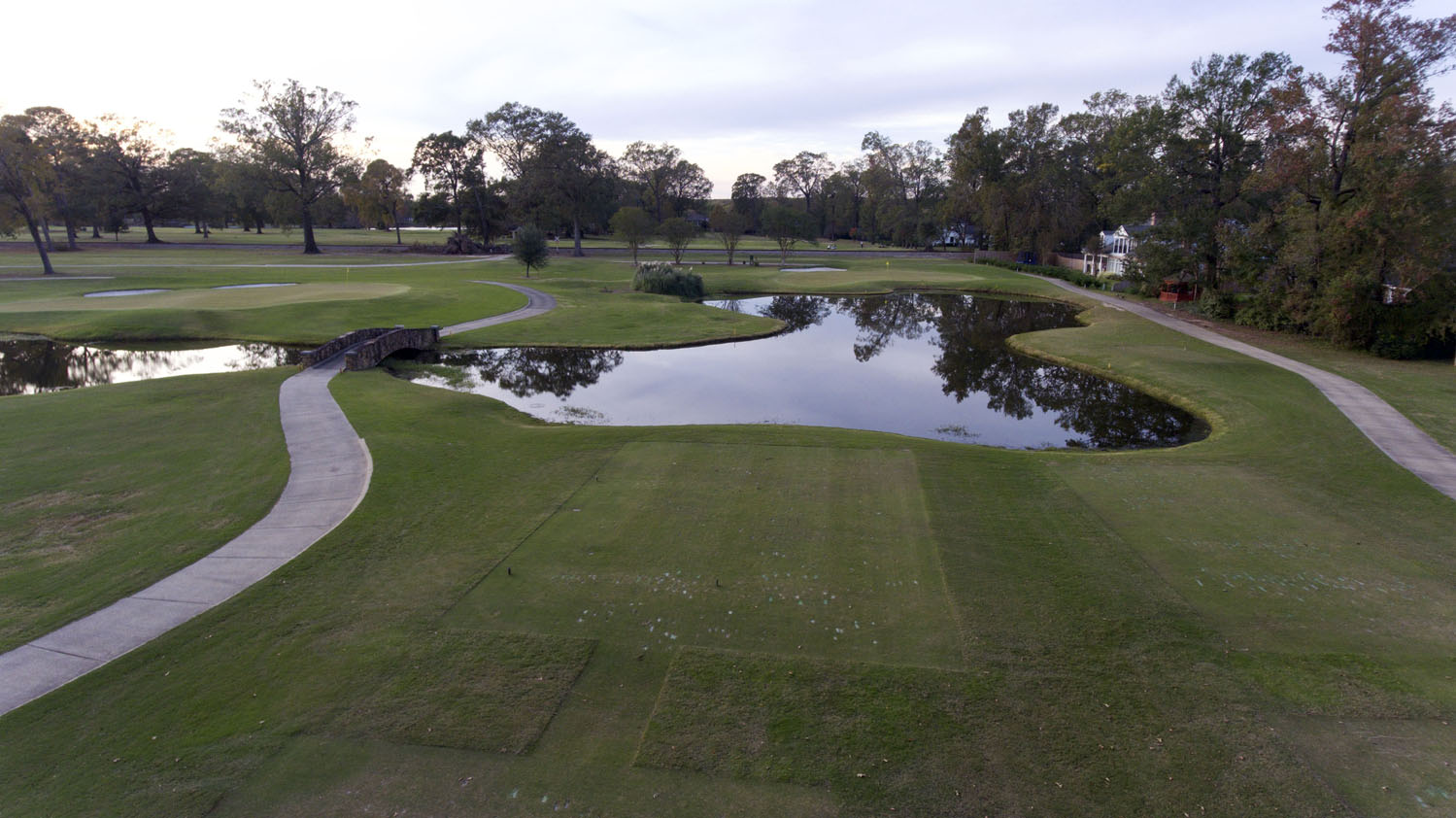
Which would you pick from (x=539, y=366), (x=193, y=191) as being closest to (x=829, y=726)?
(x=539, y=366)

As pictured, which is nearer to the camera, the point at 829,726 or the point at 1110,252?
the point at 829,726

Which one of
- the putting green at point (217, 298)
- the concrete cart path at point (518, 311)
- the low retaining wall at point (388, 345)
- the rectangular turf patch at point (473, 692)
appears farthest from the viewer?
the putting green at point (217, 298)

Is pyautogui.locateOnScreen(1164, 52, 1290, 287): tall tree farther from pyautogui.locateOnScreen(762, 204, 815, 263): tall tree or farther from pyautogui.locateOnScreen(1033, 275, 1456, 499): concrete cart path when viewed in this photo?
pyautogui.locateOnScreen(762, 204, 815, 263): tall tree

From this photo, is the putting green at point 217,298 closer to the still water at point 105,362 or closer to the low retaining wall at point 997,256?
the still water at point 105,362

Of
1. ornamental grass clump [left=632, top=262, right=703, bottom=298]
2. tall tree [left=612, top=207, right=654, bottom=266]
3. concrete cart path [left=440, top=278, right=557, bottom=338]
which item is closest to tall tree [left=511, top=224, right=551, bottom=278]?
concrete cart path [left=440, top=278, right=557, bottom=338]

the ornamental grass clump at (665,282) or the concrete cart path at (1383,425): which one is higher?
the ornamental grass clump at (665,282)

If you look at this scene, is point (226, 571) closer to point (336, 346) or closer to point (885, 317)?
point (336, 346)

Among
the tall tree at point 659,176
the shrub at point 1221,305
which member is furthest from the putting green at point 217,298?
the tall tree at point 659,176
